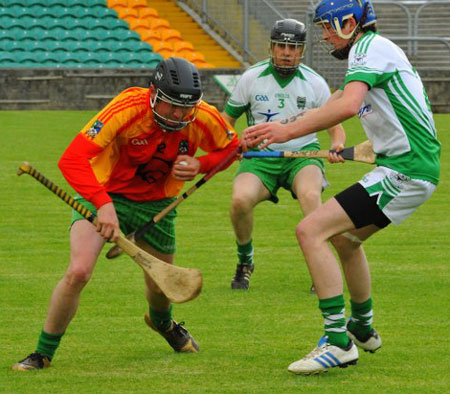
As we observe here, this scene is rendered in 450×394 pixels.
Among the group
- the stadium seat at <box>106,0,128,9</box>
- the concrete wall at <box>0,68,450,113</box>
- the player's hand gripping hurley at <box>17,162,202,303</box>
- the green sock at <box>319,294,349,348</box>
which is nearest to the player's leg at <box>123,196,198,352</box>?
the player's hand gripping hurley at <box>17,162,202,303</box>

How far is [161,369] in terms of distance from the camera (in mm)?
5926

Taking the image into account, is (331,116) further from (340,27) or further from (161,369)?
(161,369)

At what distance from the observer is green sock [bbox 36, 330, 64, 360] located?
5777 millimetres

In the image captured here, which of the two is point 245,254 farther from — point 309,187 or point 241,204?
point 309,187

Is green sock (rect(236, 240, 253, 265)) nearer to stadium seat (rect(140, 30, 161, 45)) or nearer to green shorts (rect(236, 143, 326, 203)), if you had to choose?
green shorts (rect(236, 143, 326, 203))

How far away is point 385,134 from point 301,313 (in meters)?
2.01

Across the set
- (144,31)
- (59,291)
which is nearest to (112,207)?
(59,291)

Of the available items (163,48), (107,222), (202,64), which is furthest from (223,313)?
(163,48)

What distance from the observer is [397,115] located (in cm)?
565

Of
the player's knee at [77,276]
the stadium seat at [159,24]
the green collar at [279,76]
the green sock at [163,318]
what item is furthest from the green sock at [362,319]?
the stadium seat at [159,24]

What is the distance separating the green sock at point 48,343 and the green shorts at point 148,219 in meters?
0.76

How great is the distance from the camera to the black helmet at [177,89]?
5676 millimetres

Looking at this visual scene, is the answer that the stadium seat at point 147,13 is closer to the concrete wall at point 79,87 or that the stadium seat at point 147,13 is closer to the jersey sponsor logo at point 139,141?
the concrete wall at point 79,87

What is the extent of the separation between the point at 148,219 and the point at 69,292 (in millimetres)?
745
